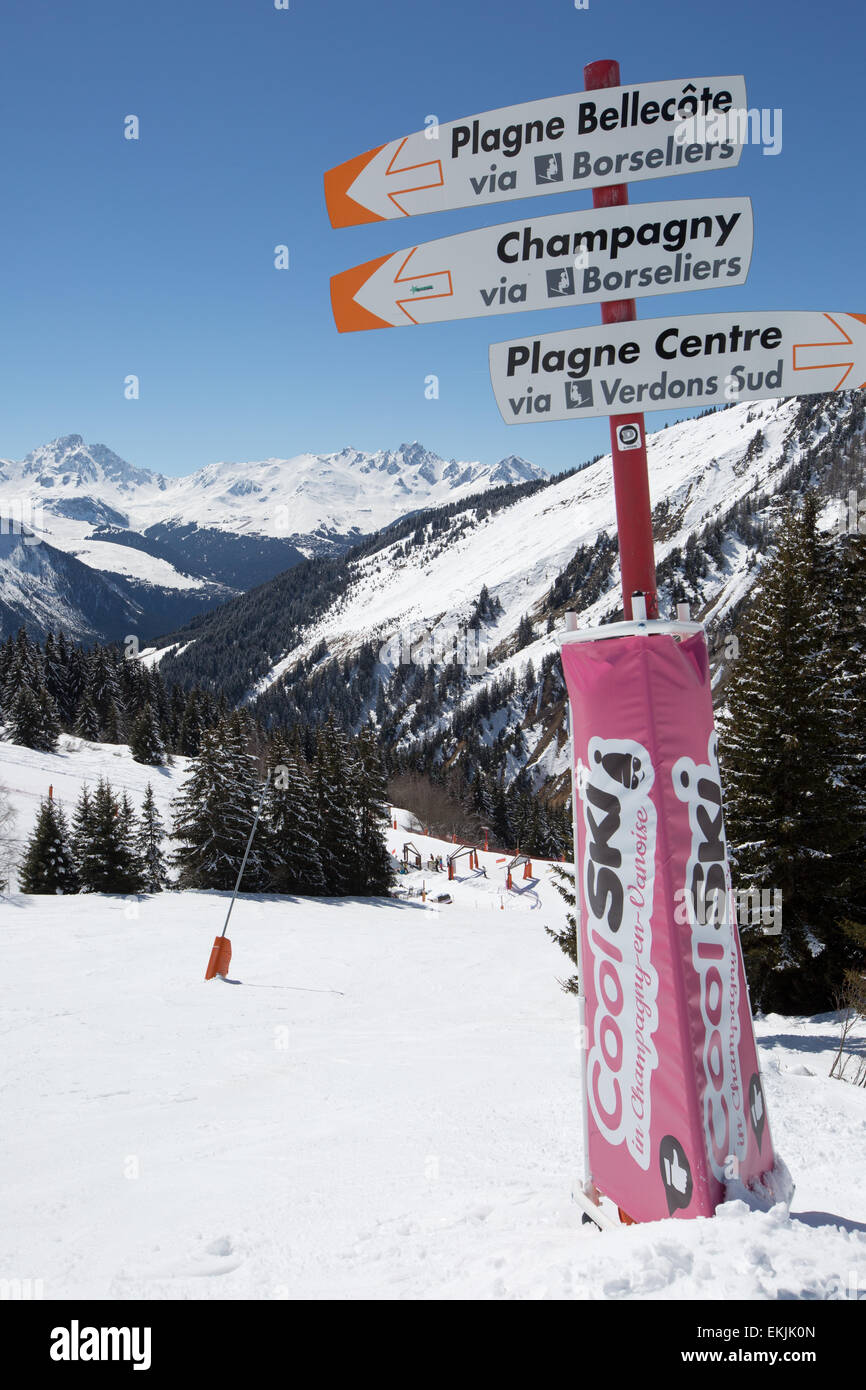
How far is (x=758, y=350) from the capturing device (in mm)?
3119

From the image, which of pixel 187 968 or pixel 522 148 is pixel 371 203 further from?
pixel 187 968

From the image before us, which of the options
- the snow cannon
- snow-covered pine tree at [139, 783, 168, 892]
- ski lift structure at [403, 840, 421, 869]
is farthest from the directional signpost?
ski lift structure at [403, 840, 421, 869]

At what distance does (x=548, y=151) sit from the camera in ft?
10.7

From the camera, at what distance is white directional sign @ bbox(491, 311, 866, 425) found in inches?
121

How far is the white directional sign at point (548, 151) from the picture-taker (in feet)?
10.3

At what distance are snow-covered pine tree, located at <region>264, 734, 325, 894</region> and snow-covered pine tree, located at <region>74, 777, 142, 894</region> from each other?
6063mm

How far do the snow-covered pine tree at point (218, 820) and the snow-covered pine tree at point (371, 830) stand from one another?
19.1ft

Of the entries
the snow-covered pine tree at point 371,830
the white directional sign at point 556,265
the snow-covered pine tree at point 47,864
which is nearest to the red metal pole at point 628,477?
the white directional sign at point 556,265

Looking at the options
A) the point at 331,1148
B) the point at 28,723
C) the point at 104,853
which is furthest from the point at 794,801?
the point at 28,723

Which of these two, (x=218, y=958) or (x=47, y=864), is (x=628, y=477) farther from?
(x=47, y=864)

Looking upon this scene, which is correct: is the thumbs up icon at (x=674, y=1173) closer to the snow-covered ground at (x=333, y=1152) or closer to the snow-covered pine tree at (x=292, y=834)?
the snow-covered ground at (x=333, y=1152)

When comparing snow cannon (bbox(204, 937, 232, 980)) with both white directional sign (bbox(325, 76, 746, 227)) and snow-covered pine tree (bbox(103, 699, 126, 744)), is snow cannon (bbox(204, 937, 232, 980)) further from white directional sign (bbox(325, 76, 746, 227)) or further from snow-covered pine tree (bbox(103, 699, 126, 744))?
snow-covered pine tree (bbox(103, 699, 126, 744))
